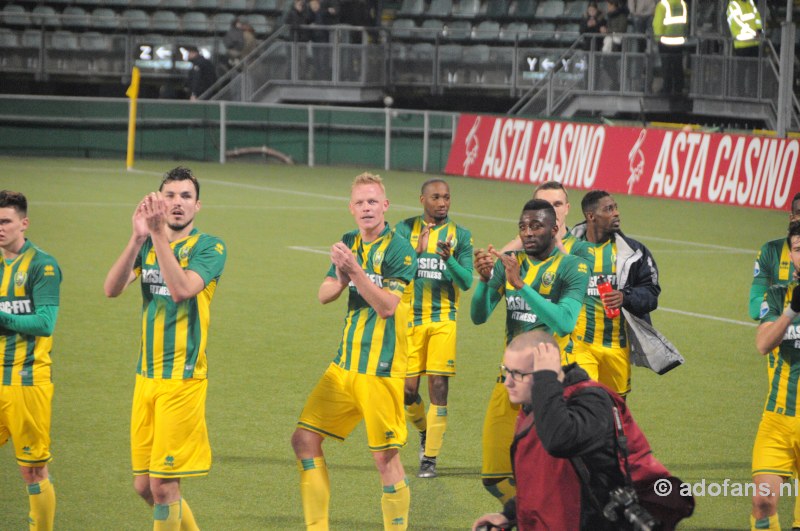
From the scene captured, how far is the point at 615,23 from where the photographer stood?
29.4 metres

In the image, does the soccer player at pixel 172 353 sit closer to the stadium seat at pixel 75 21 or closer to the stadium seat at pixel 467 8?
the stadium seat at pixel 75 21

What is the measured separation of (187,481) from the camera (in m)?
8.15

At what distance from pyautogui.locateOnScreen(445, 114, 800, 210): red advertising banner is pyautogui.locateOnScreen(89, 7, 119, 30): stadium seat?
10.6 meters

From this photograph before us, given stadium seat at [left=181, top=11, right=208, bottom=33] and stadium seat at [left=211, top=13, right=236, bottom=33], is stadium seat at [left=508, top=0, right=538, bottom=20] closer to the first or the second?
stadium seat at [left=211, top=13, right=236, bottom=33]

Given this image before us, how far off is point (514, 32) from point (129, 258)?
26825mm

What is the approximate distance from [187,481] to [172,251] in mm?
2475

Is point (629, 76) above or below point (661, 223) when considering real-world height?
above

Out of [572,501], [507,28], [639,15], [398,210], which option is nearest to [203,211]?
[398,210]

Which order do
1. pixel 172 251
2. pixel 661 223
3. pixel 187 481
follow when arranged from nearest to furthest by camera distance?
pixel 172 251 < pixel 187 481 < pixel 661 223

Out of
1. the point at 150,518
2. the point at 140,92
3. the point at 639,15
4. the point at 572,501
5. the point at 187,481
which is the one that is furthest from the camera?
the point at 140,92

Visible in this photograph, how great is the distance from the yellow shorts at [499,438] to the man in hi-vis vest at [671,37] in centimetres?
1901

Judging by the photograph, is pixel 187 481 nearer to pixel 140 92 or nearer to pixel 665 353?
pixel 665 353

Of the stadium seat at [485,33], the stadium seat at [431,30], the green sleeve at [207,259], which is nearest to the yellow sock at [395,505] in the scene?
the green sleeve at [207,259]

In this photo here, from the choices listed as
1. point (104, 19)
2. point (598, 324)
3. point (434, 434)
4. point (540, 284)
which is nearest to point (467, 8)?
point (104, 19)
